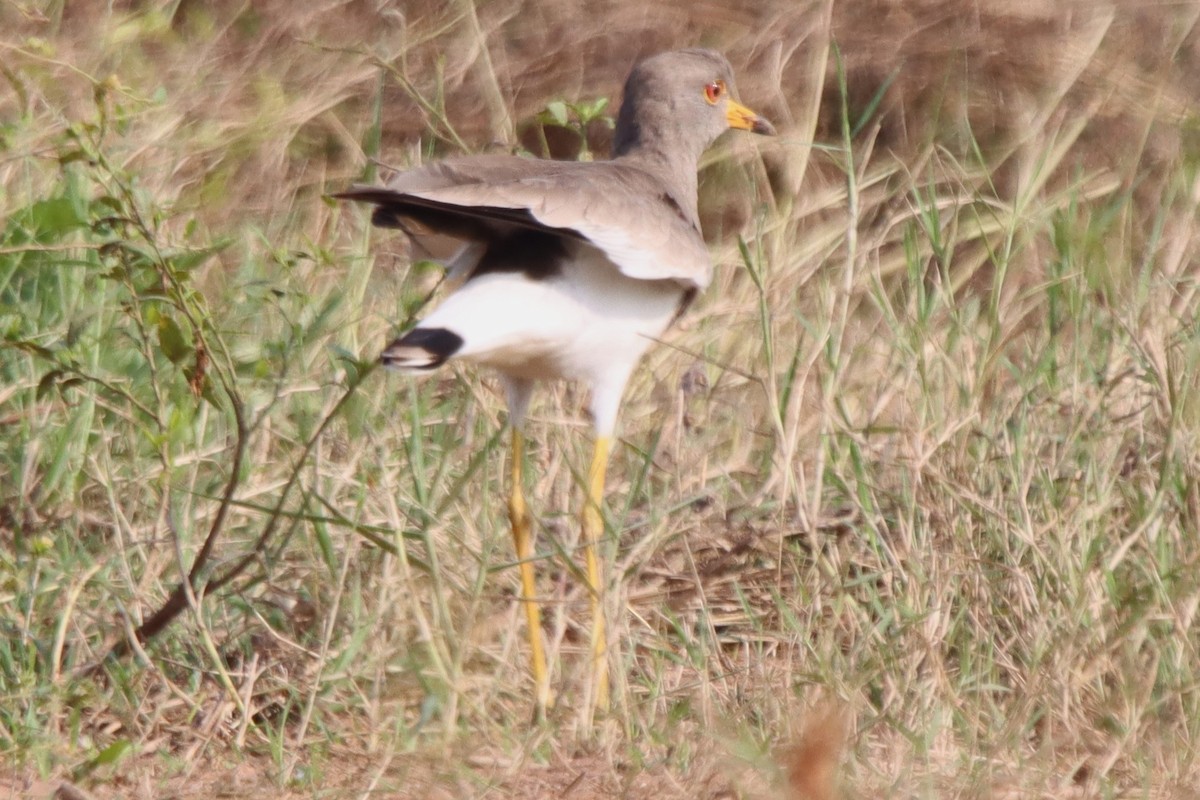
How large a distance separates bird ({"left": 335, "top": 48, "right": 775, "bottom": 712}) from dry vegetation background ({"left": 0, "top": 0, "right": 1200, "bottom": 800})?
0.44 feet

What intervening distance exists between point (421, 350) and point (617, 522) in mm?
930

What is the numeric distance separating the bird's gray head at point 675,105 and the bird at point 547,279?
0.21 meters

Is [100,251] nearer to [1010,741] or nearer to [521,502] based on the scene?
[521,502]

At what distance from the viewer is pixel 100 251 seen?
3.21 meters

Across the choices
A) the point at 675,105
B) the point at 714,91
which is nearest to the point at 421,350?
the point at 675,105

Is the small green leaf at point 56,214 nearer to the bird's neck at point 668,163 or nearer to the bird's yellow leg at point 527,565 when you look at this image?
the bird's yellow leg at point 527,565

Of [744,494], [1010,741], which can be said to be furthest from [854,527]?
[1010,741]

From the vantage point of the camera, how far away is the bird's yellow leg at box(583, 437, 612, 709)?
11.5 feet

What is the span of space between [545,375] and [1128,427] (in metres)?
1.27

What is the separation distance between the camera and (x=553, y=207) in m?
3.63

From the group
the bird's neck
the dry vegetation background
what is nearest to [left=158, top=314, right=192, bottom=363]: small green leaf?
the dry vegetation background

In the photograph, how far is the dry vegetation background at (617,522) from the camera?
10.6 feet

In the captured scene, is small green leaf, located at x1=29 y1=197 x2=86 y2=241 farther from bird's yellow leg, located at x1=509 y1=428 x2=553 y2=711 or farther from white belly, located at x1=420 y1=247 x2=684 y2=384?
bird's yellow leg, located at x1=509 y1=428 x2=553 y2=711

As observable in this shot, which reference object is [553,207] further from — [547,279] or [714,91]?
[714,91]
